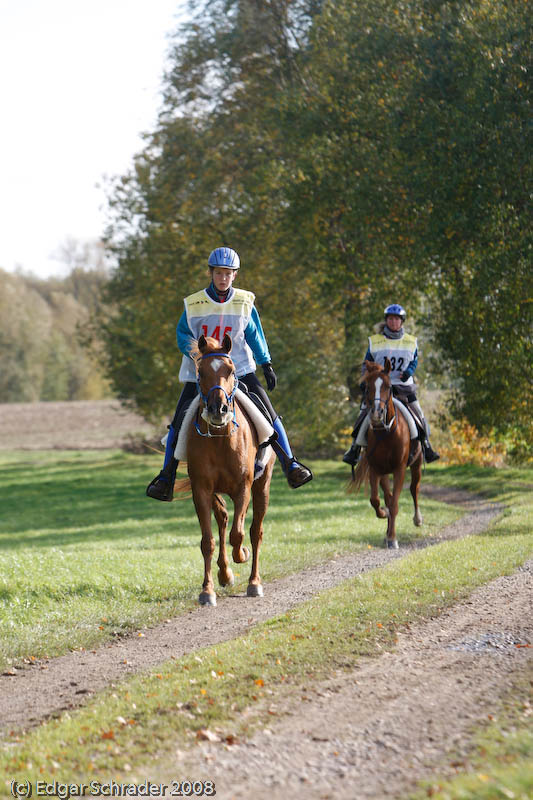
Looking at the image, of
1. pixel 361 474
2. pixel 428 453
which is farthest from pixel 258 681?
pixel 428 453

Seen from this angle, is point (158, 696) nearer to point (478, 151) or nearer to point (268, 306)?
point (478, 151)

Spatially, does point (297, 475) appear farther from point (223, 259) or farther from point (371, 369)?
point (371, 369)

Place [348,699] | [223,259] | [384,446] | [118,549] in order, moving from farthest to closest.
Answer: [118,549] → [384,446] → [223,259] → [348,699]

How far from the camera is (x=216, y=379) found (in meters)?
8.52

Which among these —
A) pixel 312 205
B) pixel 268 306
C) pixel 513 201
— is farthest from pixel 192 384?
pixel 268 306

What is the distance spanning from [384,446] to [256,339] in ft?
17.1

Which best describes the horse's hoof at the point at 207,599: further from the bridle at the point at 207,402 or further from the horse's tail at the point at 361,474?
the horse's tail at the point at 361,474

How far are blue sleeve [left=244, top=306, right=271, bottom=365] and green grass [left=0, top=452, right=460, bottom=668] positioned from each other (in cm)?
316

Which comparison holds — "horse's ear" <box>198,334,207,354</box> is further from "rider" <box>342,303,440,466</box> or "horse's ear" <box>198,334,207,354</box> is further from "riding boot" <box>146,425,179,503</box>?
"rider" <box>342,303,440,466</box>

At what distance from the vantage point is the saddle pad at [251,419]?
929 centimetres

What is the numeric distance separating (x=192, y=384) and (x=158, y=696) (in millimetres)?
3978

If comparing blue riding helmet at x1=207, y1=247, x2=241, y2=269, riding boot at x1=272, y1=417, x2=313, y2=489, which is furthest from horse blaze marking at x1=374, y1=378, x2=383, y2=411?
blue riding helmet at x1=207, y1=247, x2=241, y2=269

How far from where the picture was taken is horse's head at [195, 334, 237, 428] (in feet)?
27.6

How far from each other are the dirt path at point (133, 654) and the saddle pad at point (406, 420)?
2.96 m
